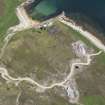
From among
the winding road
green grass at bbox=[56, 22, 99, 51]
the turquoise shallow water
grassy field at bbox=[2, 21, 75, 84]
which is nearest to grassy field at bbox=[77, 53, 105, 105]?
the winding road

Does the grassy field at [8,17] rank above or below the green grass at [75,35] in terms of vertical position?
above

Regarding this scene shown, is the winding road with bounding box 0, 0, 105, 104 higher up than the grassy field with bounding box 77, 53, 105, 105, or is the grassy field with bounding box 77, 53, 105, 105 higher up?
the winding road with bounding box 0, 0, 105, 104

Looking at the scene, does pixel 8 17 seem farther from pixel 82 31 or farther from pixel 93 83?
pixel 93 83

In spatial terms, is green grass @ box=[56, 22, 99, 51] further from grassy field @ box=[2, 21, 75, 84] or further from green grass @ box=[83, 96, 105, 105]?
green grass @ box=[83, 96, 105, 105]

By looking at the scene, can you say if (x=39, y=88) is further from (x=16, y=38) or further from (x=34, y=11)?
(x=34, y=11)

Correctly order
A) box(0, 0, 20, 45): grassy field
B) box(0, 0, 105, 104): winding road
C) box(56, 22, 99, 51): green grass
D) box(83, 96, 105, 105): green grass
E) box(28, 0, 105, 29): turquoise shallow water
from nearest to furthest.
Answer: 1. box(83, 96, 105, 105): green grass
2. box(0, 0, 105, 104): winding road
3. box(56, 22, 99, 51): green grass
4. box(0, 0, 20, 45): grassy field
5. box(28, 0, 105, 29): turquoise shallow water

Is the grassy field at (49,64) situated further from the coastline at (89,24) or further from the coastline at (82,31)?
the coastline at (89,24)

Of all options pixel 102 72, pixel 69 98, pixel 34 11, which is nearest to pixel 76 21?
pixel 34 11

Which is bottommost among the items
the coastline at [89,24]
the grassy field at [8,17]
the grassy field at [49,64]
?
the coastline at [89,24]

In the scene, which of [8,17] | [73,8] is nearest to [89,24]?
[73,8]

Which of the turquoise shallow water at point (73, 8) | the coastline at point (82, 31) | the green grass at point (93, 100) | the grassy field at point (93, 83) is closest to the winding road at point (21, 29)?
the coastline at point (82, 31)
